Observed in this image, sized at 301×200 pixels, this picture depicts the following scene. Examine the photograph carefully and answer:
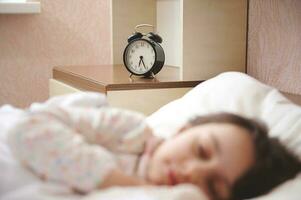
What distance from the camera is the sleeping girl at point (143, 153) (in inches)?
34.3

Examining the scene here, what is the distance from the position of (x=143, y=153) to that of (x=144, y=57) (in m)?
0.98

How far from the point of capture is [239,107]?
1376 mm

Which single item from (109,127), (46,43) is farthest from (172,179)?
(46,43)

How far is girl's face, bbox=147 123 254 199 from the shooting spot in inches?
36.0

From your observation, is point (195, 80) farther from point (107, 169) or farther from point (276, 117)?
point (107, 169)

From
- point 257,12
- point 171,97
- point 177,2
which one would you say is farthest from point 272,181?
point 177,2

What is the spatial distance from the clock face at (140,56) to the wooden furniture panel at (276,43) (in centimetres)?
40

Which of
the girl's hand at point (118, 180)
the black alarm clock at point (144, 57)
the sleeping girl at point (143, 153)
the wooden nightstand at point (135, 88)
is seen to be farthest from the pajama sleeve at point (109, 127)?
the black alarm clock at point (144, 57)

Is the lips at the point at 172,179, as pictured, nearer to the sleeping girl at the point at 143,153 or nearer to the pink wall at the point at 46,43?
the sleeping girl at the point at 143,153

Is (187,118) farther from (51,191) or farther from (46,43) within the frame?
(46,43)

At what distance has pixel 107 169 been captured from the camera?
0.88m

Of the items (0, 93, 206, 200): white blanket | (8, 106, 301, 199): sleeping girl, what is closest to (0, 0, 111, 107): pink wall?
(8, 106, 301, 199): sleeping girl

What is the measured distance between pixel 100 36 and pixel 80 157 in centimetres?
233

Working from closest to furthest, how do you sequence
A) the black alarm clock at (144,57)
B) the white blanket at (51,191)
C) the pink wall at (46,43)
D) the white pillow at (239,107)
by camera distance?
the white blanket at (51,191)
the white pillow at (239,107)
the black alarm clock at (144,57)
the pink wall at (46,43)
